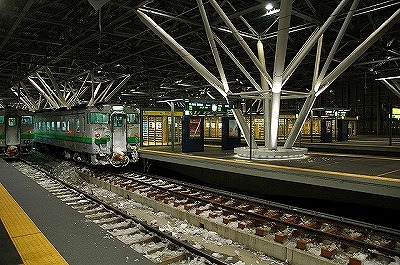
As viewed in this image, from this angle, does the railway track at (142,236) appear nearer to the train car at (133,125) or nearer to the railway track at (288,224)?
the railway track at (288,224)

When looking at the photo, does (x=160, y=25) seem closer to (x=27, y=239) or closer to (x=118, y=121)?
(x=118, y=121)

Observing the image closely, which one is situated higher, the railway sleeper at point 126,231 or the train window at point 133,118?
the train window at point 133,118

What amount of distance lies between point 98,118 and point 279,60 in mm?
8299

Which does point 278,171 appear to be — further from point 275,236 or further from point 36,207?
point 36,207

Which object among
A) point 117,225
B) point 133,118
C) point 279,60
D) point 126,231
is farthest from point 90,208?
point 279,60

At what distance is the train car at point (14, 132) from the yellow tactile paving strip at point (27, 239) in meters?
13.5

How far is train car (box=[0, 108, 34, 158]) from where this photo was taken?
19.6 m

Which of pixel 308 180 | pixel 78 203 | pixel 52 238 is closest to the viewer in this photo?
pixel 52 238

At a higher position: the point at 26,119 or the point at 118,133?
the point at 26,119

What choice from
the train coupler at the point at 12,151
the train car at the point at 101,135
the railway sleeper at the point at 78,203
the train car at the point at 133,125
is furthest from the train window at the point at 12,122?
the railway sleeper at the point at 78,203

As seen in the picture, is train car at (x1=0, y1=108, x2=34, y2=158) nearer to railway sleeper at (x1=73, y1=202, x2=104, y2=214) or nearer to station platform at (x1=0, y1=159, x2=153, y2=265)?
railway sleeper at (x1=73, y1=202, x2=104, y2=214)

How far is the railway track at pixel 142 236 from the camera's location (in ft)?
20.5

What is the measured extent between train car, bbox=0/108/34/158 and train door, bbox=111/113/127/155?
25.6 feet

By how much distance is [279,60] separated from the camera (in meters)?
13.1
